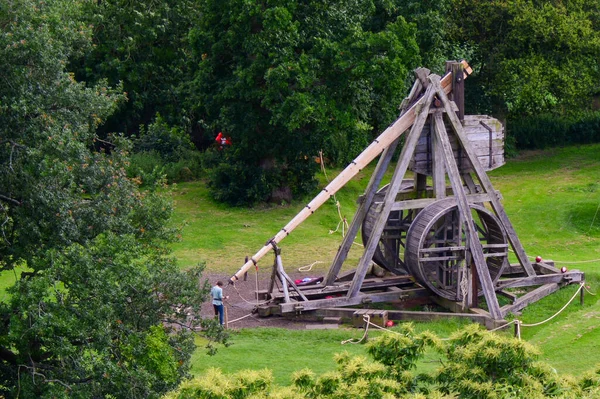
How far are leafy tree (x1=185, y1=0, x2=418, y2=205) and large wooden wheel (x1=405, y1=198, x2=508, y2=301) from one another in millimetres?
7994

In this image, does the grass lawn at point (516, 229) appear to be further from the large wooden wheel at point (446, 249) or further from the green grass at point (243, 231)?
the large wooden wheel at point (446, 249)

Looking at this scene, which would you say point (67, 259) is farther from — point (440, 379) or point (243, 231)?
point (243, 231)

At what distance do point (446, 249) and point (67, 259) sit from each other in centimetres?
943

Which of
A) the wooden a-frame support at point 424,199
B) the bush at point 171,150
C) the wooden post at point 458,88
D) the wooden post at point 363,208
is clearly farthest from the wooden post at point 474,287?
the bush at point 171,150

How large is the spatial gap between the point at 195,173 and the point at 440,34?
1001 centimetres

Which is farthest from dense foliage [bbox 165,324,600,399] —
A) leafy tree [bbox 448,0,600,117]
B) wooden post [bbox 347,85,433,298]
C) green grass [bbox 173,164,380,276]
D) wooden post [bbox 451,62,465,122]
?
leafy tree [bbox 448,0,600,117]

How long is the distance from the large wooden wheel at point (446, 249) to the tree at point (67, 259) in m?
7.06

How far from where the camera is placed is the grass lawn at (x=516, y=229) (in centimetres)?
1828

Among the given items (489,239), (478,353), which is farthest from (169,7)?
(478,353)

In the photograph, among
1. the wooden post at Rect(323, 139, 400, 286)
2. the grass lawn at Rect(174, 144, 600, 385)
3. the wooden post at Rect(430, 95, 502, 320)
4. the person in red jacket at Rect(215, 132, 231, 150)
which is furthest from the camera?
the person in red jacket at Rect(215, 132, 231, 150)

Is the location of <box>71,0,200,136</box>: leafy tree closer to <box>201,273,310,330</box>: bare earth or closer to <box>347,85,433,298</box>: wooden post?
<box>201,273,310,330</box>: bare earth

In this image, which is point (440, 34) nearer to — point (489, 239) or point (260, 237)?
point (260, 237)

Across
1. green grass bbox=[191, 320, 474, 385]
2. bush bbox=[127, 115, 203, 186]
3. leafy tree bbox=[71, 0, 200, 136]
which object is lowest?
green grass bbox=[191, 320, 474, 385]

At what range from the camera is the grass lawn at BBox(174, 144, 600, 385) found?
18.3 metres
